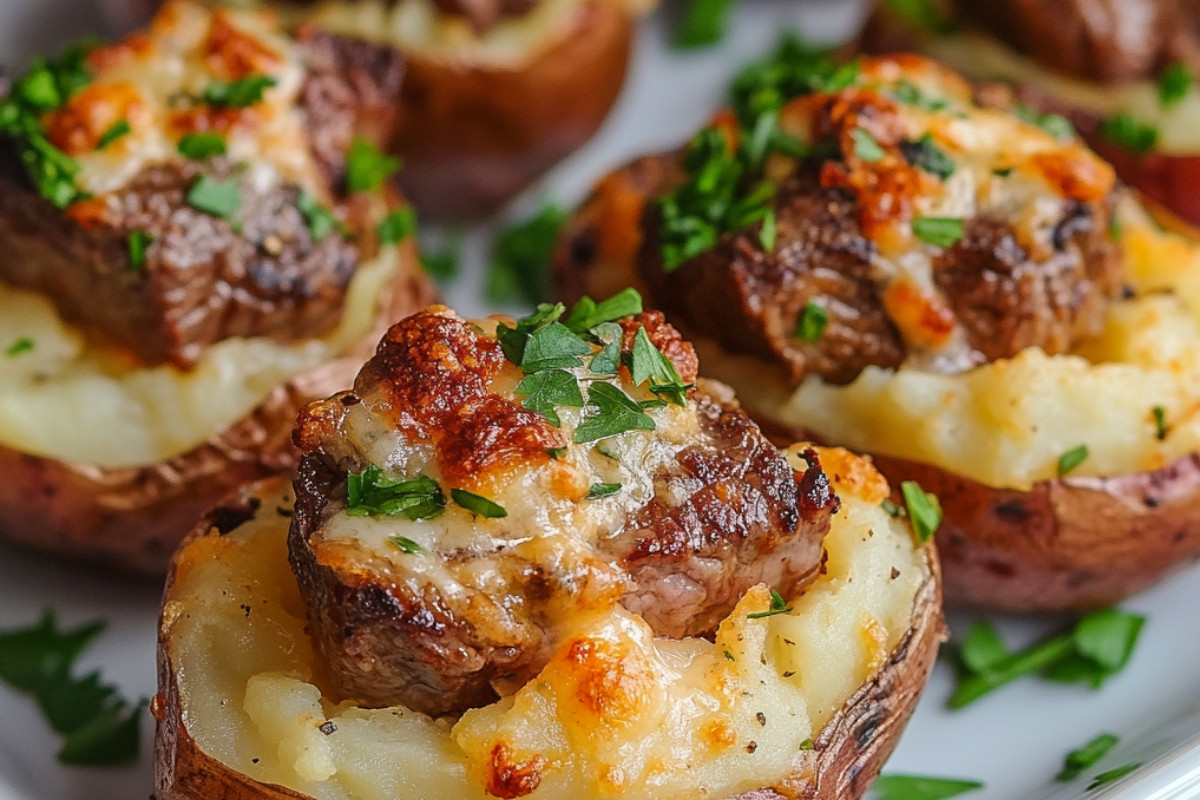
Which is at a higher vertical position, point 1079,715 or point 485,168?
point 485,168

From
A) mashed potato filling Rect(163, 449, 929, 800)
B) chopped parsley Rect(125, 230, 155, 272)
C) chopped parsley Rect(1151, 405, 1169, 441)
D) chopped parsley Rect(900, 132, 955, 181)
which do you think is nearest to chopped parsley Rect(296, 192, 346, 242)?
chopped parsley Rect(125, 230, 155, 272)

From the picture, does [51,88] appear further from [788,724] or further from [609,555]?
[788,724]

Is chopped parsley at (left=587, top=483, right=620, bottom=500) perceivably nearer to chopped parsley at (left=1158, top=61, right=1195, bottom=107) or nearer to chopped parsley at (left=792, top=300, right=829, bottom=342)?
chopped parsley at (left=792, top=300, right=829, bottom=342)

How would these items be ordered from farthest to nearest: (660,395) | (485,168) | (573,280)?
1. (485,168)
2. (573,280)
3. (660,395)

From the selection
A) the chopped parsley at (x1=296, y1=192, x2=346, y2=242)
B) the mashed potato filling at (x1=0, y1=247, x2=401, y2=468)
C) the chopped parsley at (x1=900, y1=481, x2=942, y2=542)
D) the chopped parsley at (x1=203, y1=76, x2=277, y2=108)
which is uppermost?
the chopped parsley at (x1=203, y1=76, x2=277, y2=108)

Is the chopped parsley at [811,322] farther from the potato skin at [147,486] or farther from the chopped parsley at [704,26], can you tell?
the chopped parsley at [704,26]

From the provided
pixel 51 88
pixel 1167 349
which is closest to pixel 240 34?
pixel 51 88

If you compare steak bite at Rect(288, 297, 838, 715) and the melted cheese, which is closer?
steak bite at Rect(288, 297, 838, 715)
